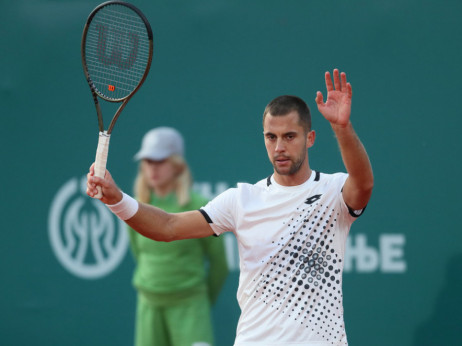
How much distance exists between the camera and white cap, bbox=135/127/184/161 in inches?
185

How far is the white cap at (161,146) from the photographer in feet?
15.4

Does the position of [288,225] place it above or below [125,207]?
below

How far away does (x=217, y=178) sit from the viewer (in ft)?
17.1

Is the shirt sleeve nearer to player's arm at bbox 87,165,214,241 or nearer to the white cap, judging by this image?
player's arm at bbox 87,165,214,241

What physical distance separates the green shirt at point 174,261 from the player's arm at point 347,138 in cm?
162

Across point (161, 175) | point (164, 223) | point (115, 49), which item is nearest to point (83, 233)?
point (161, 175)

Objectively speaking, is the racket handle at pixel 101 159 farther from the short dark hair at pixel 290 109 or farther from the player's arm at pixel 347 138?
the player's arm at pixel 347 138

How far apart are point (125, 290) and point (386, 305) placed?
1765 millimetres

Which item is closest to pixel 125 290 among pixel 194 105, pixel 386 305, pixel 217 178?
pixel 217 178

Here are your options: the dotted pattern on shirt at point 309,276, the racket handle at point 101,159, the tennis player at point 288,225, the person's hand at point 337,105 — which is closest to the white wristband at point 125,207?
the tennis player at point 288,225

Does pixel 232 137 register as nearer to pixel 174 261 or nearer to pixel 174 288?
pixel 174 261

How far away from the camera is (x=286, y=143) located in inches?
130

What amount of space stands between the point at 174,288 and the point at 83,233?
117 cm

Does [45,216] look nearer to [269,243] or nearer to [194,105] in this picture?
[194,105]
